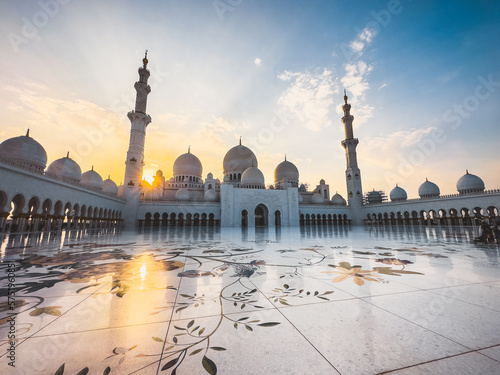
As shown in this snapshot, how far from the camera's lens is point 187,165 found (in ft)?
100

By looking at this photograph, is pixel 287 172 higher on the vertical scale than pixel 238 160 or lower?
lower

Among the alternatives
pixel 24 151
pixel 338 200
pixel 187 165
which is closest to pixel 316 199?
pixel 338 200

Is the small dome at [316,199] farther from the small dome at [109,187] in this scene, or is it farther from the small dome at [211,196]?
the small dome at [109,187]

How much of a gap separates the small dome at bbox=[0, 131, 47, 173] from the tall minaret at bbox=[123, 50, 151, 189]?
672 cm

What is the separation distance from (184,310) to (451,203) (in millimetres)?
28451

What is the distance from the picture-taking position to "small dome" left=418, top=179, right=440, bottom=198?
2736 centimetres

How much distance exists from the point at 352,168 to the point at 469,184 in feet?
38.5

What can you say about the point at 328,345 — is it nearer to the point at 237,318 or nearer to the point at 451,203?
the point at 237,318

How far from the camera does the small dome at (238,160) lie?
31.6 metres

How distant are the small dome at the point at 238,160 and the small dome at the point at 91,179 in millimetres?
15714

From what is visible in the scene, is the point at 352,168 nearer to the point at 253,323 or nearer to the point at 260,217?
the point at 260,217

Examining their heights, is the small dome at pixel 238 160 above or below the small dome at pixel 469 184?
above

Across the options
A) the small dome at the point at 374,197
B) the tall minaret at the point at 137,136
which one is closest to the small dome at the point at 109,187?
the tall minaret at the point at 137,136

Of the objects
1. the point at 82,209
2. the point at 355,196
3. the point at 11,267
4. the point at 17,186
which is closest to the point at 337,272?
the point at 11,267
